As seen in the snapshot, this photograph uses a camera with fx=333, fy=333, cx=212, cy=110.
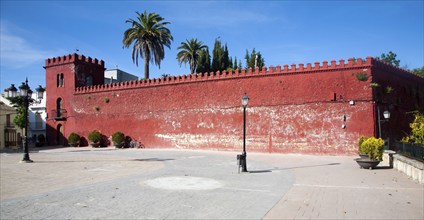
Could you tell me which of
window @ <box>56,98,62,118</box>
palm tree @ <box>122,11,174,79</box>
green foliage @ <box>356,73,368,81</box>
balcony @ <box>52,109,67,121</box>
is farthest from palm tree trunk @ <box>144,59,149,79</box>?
green foliage @ <box>356,73,368,81</box>

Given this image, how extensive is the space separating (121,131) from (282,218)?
85.4 feet

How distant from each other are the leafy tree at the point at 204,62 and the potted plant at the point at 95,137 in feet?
49.5

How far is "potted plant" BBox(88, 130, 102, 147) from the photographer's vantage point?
30.4 metres

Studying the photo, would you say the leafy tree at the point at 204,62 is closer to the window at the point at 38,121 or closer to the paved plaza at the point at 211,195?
the window at the point at 38,121

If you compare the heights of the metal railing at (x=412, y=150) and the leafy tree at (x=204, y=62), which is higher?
the leafy tree at (x=204, y=62)

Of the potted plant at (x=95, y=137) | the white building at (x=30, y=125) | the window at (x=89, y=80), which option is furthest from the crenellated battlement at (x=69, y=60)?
the potted plant at (x=95, y=137)

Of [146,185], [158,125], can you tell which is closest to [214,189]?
[146,185]

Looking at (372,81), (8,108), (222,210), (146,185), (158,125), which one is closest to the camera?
(222,210)

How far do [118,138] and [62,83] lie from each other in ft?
37.1

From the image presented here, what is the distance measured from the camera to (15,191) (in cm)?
888

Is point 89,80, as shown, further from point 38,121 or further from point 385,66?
point 385,66

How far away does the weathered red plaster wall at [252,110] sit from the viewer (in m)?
20.9

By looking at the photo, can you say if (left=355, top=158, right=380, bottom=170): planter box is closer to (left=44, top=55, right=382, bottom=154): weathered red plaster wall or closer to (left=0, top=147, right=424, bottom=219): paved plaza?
(left=0, top=147, right=424, bottom=219): paved plaza

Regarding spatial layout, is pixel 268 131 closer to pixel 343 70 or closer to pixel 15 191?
pixel 343 70
